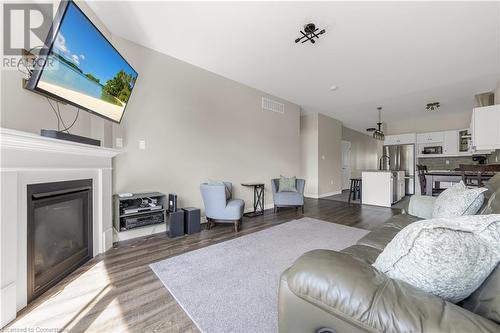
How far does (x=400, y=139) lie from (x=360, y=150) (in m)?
2.33

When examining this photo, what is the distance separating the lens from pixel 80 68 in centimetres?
178

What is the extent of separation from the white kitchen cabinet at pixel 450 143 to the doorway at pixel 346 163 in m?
2.90

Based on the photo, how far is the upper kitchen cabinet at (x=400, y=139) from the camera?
691cm

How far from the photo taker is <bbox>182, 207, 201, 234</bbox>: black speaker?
298 cm

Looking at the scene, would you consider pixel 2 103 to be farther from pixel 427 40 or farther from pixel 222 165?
pixel 427 40

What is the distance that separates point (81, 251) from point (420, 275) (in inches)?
108

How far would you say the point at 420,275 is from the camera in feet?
2.39

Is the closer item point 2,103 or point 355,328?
point 355,328

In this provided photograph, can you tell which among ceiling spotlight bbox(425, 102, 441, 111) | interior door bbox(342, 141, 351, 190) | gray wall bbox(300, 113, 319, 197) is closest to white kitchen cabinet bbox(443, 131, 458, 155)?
ceiling spotlight bbox(425, 102, 441, 111)

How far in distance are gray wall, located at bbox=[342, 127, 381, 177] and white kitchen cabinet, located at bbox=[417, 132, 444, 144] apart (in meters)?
1.84

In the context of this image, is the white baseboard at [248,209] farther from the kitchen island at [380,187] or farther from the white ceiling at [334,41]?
the white ceiling at [334,41]

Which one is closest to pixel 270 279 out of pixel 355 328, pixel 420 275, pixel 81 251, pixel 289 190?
pixel 355 328

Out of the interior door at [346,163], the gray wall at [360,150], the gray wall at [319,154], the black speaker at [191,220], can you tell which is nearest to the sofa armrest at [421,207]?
the black speaker at [191,220]

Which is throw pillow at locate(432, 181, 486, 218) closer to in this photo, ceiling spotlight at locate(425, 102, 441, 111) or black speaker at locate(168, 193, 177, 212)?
black speaker at locate(168, 193, 177, 212)
